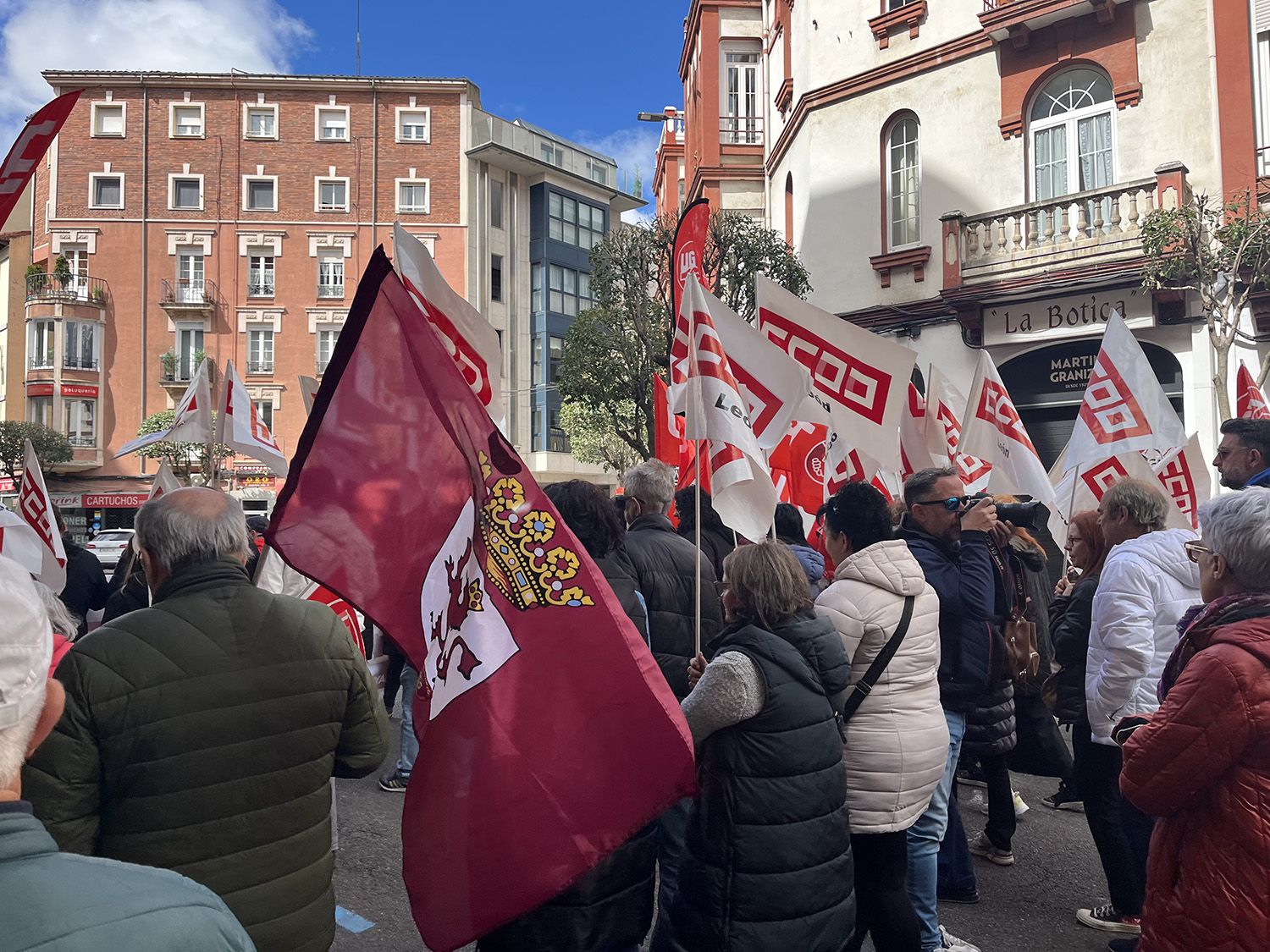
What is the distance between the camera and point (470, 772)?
2334mm

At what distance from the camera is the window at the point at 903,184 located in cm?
1652

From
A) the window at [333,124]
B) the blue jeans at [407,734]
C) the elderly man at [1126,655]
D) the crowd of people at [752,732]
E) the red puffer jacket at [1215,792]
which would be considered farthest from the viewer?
the window at [333,124]

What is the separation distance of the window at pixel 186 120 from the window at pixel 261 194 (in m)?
2.94

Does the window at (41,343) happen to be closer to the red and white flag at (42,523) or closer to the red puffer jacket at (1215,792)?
the red and white flag at (42,523)

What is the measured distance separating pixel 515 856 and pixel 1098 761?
305 centimetres

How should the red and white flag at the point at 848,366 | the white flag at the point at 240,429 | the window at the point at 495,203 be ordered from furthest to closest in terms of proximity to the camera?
the window at the point at 495,203 → the white flag at the point at 240,429 → the red and white flag at the point at 848,366

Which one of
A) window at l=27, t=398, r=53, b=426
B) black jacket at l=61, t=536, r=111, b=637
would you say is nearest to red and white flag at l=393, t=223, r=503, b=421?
black jacket at l=61, t=536, r=111, b=637

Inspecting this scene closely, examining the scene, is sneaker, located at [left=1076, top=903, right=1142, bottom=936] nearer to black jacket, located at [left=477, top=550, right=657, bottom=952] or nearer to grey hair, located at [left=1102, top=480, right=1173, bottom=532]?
grey hair, located at [left=1102, top=480, right=1173, bottom=532]

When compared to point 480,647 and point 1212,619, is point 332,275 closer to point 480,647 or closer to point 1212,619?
point 480,647

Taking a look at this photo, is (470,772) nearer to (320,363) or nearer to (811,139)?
(811,139)

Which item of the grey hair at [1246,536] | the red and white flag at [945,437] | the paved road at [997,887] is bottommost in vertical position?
the paved road at [997,887]

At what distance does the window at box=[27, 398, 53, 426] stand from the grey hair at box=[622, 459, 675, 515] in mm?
42325

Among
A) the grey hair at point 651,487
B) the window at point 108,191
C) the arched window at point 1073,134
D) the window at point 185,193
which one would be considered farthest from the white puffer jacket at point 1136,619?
the window at point 108,191

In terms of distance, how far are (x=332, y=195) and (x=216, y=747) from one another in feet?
143
